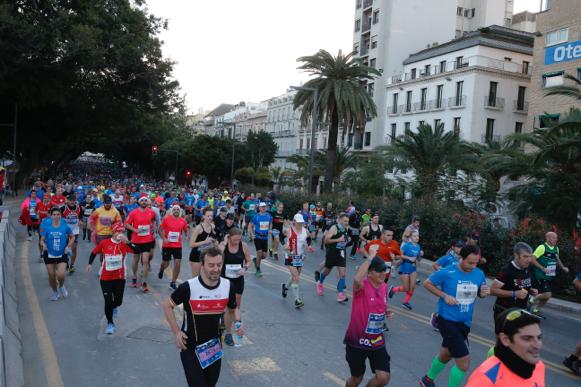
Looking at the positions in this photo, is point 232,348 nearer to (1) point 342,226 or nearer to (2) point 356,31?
(1) point 342,226

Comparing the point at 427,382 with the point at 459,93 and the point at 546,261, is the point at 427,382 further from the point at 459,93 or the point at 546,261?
the point at 459,93

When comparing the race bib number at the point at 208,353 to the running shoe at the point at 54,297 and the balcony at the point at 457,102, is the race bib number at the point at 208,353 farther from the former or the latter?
the balcony at the point at 457,102

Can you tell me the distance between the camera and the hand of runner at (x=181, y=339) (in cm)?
432

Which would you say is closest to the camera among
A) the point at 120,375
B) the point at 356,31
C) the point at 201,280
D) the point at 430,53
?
the point at 201,280

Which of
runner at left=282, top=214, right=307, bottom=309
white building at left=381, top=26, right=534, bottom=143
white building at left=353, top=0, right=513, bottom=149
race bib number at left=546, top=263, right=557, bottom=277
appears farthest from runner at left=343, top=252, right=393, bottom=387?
white building at left=353, top=0, right=513, bottom=149

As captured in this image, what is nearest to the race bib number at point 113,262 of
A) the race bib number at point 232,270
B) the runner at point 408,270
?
the race bib number at point 232,270

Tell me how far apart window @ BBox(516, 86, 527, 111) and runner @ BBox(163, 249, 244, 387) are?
41991 millimetres

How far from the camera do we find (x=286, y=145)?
265 feet

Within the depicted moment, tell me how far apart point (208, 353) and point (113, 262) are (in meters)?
3.83

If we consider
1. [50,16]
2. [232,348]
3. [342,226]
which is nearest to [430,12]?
[50,16]

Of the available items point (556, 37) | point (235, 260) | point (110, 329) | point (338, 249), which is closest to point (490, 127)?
point (556, 37)

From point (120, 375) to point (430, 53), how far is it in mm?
44290

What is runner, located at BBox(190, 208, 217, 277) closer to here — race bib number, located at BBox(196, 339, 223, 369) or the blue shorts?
the blue shorts

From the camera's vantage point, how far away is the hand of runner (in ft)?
14.2
